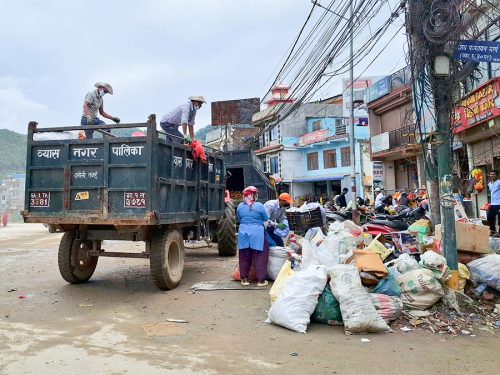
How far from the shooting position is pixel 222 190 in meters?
8.21

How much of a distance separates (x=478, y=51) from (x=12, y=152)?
9184 centimetres

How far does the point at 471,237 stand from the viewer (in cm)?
555

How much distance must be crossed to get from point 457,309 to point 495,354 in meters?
1.02

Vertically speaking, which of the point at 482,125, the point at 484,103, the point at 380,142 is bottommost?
the point at 482,125

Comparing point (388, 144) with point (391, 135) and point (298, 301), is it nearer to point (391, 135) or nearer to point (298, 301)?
point (391, 135)

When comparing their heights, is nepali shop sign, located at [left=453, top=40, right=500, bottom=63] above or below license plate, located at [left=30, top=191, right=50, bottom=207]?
above

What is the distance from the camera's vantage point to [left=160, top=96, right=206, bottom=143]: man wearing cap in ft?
22.8

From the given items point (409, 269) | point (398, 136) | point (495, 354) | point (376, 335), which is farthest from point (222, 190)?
point (398, 136)

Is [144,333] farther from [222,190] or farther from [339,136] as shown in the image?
[339,136]

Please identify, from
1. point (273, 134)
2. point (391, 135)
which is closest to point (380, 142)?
point (391, 135)

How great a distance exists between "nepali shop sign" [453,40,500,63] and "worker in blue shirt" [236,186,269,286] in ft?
10.7

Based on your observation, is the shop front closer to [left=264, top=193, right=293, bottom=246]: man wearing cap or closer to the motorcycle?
the motorcycle

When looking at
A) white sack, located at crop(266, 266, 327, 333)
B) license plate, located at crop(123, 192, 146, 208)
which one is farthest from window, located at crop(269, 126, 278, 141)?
white sack, located at crop(266, 266, 327, 333)

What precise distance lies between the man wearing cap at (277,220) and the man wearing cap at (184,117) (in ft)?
5.74
